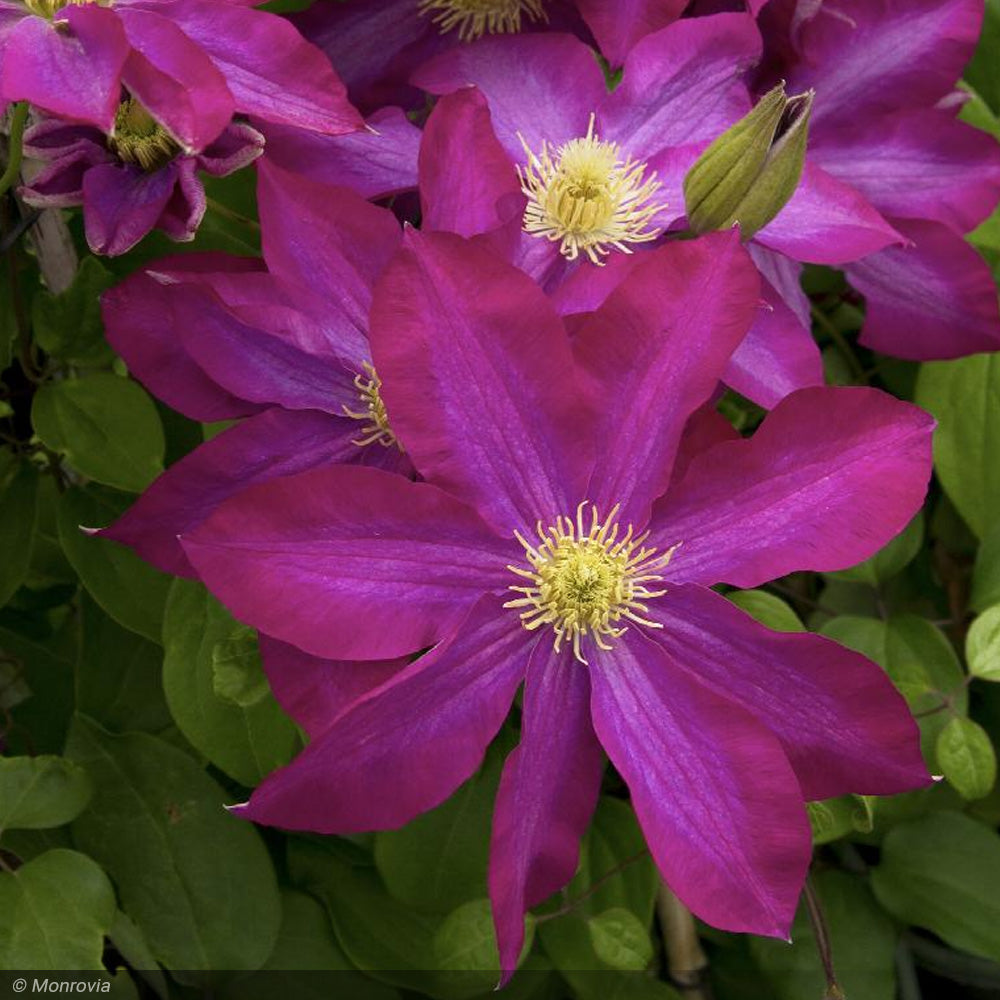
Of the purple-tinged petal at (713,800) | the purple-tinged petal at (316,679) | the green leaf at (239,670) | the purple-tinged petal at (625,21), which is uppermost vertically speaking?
the purple-tinged petal at (625,21)

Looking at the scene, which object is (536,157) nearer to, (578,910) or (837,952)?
(578,910)

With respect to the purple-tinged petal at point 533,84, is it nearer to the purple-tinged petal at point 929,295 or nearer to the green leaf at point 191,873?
the purple-tinged petal at point 929,295

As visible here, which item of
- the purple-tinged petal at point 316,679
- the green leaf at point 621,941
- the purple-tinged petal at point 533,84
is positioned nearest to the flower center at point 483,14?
the purple-tinged petal at point 533,84

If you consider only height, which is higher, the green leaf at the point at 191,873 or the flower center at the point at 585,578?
the flower center at the point at 585,578

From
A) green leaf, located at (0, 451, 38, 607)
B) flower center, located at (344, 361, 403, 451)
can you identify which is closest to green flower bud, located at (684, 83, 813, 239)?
flower center, located at (344, 361, 403, 451)

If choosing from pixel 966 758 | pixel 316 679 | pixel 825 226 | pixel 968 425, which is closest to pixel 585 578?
pixel 316 679

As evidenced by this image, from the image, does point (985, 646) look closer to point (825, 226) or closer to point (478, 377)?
point (825, 226)

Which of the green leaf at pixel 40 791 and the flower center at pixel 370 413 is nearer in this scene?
the flower center at pixel 370 413
